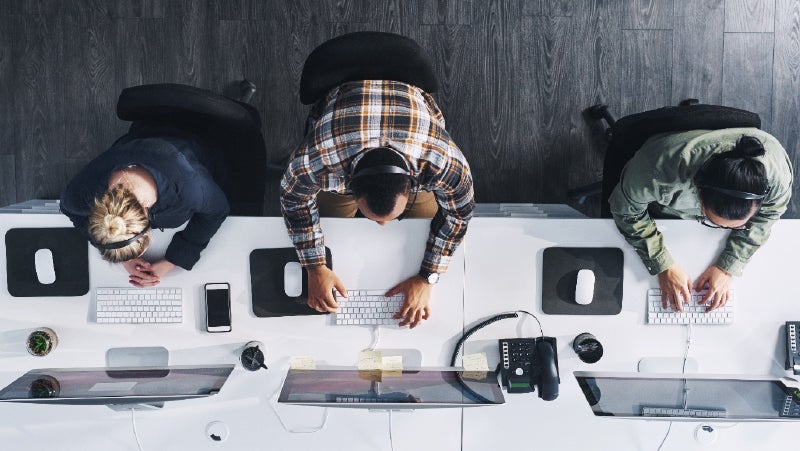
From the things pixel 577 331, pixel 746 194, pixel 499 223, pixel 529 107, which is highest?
pixel 529 107

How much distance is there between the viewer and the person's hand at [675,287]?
71.3 inches

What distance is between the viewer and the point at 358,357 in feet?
6.12

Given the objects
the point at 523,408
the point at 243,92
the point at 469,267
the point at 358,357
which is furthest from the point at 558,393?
the point at 243,92

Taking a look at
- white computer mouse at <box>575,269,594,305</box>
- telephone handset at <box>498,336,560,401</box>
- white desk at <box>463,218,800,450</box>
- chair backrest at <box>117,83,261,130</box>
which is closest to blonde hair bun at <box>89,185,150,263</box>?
chair backrest at <box>117,83,261,130</box>

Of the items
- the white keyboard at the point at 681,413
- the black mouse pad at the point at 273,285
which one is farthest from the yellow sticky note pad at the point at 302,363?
the white keyboard at the point at 681,413

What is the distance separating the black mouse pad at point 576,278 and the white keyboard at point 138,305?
1239mm

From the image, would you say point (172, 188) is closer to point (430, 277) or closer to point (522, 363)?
point (430, 277)

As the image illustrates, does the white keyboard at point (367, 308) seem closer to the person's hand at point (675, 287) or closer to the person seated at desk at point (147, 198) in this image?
→ the person seated at desk at point (147, 198)

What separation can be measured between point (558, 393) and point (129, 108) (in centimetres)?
162

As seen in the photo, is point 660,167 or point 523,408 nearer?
point 660,167

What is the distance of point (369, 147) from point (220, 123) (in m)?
0.55

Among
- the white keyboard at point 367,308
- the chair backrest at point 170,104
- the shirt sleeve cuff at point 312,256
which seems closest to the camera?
the chair backrest at point 170,104

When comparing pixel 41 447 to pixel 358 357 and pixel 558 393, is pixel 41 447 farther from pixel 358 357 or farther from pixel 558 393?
pixel 558 393

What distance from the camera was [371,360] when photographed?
1797mm
